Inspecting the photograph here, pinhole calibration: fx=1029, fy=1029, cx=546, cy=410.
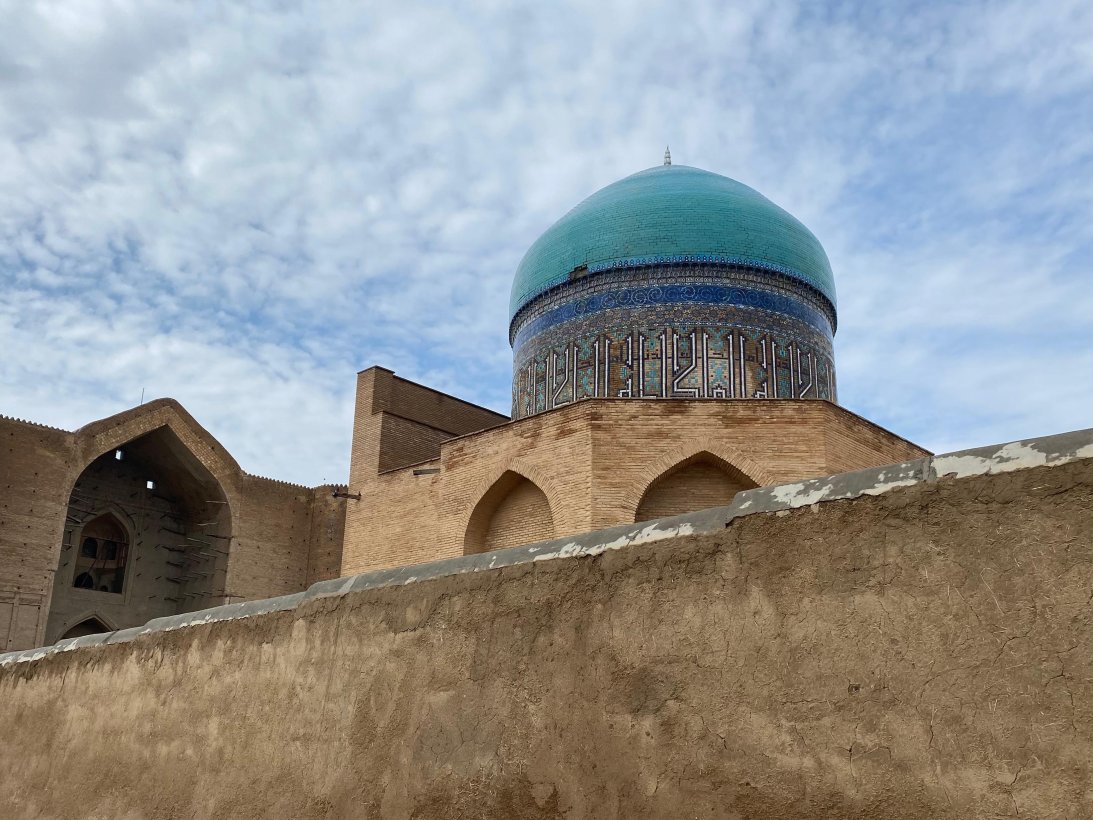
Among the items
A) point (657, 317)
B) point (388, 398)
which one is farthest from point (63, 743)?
point (657, 317)

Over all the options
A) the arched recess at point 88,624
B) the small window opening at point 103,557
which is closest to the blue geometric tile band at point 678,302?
the small window opening at point 103,557

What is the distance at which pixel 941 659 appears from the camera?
141 centimetres

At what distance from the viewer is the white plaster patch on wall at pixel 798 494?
163cm

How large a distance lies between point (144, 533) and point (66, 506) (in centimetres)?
237

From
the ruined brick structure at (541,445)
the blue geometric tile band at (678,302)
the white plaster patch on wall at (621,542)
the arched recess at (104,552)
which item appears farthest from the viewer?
the arched recess at (104,552)

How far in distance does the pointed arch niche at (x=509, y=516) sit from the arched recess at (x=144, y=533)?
667 cm

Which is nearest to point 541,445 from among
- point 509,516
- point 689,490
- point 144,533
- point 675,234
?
point 509,516

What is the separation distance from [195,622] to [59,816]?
0.88 metres

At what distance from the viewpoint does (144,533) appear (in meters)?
16.1

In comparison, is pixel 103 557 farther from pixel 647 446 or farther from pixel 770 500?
pixel 770 500

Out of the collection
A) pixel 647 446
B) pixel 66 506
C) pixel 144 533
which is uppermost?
pixel 144 533

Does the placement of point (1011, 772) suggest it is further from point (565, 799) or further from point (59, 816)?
point (59, 816)

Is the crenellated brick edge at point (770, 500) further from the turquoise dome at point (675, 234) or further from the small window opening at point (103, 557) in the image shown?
the small window opening at point (103, 557)

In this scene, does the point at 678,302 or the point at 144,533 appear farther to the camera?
the point at 144,533
